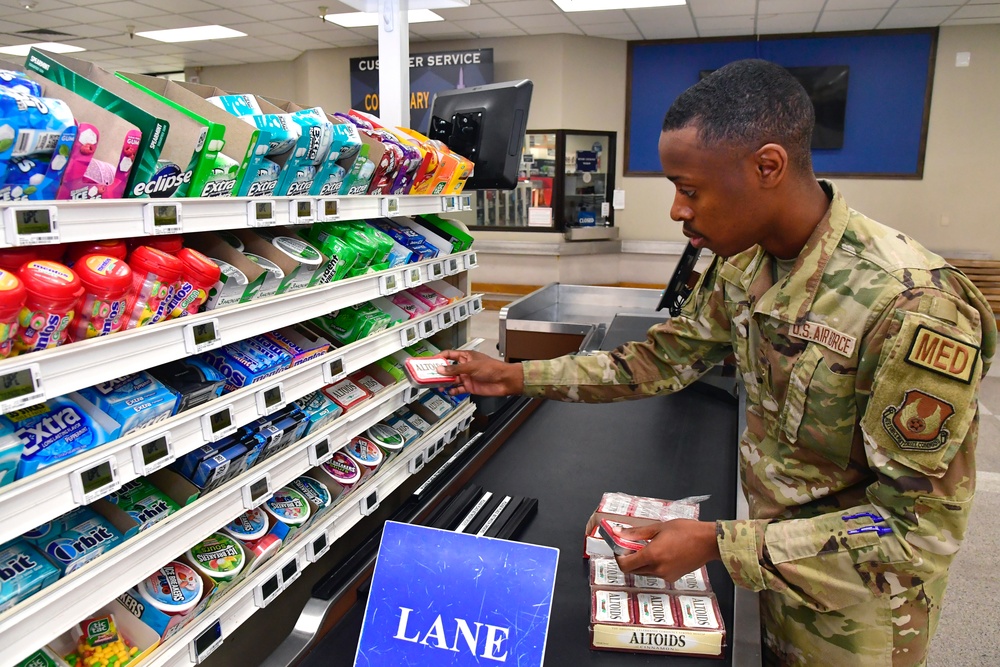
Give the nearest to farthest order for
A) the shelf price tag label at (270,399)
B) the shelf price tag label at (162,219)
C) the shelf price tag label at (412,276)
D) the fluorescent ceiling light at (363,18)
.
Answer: the shelf price tag label at (162,219)
the shelf price tag label at (270,399)
the shelf price tag label at (412,276)
the fluorescent ceiling light at (363,18)

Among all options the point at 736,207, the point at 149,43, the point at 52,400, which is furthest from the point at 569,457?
the point at 149,43

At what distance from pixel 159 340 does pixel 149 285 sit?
119 millimetres

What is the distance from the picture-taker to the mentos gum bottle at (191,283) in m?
1.45

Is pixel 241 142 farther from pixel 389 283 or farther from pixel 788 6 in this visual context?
pixel 788 6

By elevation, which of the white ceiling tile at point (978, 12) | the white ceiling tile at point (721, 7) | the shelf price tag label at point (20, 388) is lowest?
the shelf price tag label at point (20, 388)

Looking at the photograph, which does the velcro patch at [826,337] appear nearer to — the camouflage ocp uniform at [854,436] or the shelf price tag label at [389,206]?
the camouflage ocp uniform at [854,436]

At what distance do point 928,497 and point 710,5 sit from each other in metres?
7.51

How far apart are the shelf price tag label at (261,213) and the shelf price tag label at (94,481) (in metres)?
0.62

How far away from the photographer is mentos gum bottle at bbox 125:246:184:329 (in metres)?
1.36

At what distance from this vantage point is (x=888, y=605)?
3.64ft

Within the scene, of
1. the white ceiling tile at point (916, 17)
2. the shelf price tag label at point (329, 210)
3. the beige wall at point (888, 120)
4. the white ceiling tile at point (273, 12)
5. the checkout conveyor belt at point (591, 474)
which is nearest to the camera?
the checkout conveyor belt at point (591, 474)

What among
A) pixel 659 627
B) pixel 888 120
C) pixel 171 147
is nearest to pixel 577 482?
pixel 659 627

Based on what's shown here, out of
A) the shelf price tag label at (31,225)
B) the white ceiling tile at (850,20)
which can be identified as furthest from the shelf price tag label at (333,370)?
the white ceiling tile at (850,20)

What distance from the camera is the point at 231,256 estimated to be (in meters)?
1.66
